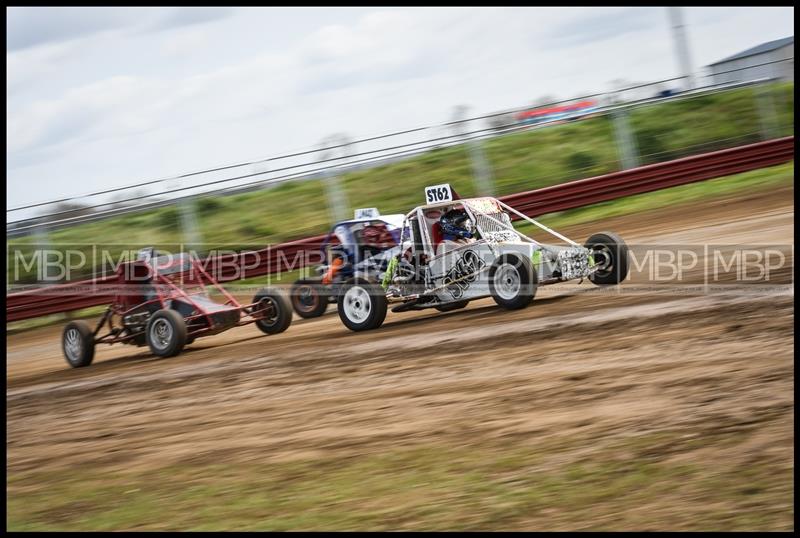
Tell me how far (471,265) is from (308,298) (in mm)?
3326

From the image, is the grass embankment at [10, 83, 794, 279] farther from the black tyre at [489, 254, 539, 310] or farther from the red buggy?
the black tyre at [489, 254, 539, 310]

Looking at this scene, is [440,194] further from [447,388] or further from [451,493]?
[451,493]

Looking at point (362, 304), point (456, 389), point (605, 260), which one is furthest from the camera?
point (362, 304)

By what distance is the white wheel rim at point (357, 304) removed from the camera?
35.4 feet

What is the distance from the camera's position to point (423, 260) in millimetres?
10891

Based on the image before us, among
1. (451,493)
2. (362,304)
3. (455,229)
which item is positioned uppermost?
(455,229)

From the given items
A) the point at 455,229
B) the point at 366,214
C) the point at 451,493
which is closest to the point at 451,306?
the point at 455,229

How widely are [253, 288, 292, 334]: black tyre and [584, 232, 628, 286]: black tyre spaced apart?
12.3ft

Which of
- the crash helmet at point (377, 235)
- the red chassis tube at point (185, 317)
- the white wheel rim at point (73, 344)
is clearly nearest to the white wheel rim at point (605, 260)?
the crash helmet at point (377, 235)

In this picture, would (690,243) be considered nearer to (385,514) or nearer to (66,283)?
(385,514)

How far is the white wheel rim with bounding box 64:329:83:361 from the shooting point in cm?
1185

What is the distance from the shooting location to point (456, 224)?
10.8 meters

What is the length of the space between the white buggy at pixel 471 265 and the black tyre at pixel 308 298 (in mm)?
1799

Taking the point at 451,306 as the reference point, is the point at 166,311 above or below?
above
